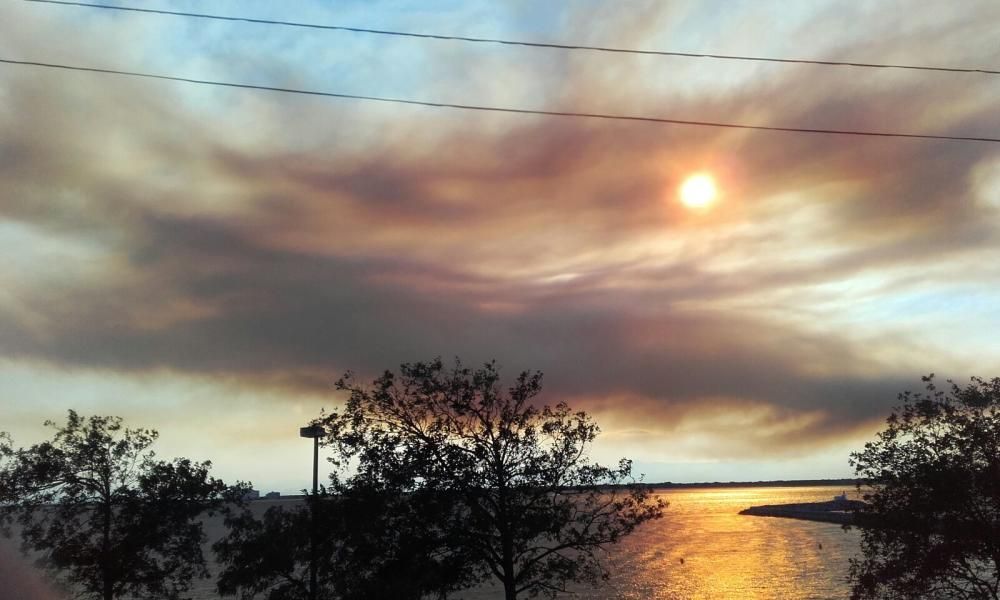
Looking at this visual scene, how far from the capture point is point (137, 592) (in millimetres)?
33906

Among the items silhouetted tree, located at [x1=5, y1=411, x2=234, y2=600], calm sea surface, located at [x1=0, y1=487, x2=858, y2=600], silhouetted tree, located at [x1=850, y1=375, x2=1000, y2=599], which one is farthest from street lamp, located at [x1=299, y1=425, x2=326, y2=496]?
calm sea surface, located at [x1=0, y1=487, x2=858, y2=600]

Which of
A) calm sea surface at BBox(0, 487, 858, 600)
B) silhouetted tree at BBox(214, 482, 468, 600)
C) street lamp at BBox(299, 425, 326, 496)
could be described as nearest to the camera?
silhouetted tree at BBox(214, 482, 468, 600)

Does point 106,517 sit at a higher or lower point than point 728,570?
higher

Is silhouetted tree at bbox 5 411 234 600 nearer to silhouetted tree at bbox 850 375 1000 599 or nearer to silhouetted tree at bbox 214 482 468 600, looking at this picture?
silhouetted tree at bbox 214 482 468 600

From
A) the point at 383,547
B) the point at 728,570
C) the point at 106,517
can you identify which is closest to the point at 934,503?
the point at 383,547

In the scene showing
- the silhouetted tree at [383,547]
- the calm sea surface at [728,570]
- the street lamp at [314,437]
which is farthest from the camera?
the calm sea surface at [728,570]

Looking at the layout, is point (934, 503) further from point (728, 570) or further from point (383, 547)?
point (728, 570)

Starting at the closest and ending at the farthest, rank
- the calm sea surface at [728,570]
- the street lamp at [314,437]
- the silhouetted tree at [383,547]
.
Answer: the silhouetted tree at [383,547] → the street lamp at [314,437] → the calm sea surface at [728,570]

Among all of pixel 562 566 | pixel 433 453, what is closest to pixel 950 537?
pixel 562 566

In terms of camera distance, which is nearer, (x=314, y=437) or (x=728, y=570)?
(x=314, y=437)

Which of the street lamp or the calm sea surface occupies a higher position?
the street lamp

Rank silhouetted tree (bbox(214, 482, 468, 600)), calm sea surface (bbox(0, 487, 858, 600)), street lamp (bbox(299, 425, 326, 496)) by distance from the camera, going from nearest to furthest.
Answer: silhouetted tree (bbox(214, 482, 468, 600)) < street lamp (bbox(299, 425, 326, 496)) < calm sea surface (bbox(0, 487, 858, 600))

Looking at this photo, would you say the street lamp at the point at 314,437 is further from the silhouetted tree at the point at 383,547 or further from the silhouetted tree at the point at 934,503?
the silhouetted tree at the point at 934,503

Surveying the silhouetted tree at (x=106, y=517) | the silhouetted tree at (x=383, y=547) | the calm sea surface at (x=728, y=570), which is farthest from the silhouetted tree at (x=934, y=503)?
the calm sea surface at (x=728, y=570)
